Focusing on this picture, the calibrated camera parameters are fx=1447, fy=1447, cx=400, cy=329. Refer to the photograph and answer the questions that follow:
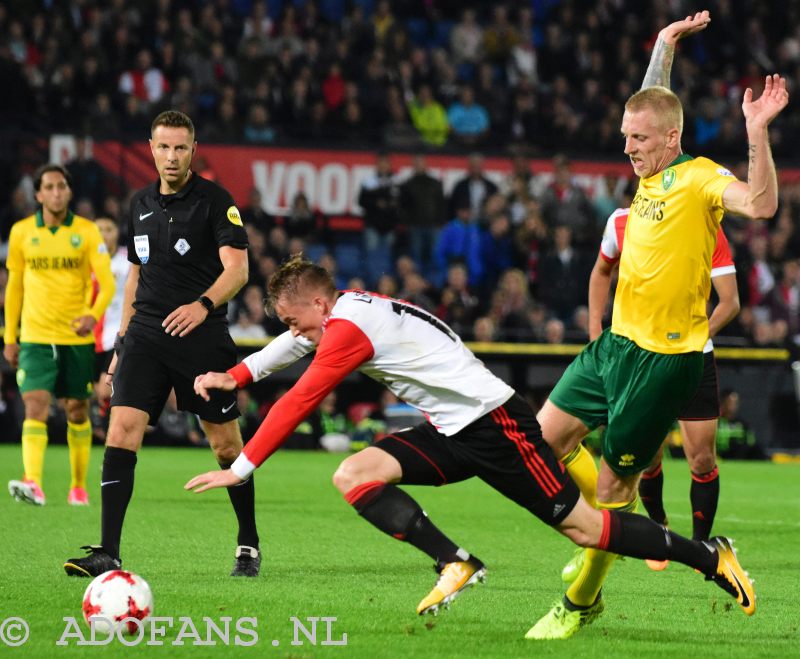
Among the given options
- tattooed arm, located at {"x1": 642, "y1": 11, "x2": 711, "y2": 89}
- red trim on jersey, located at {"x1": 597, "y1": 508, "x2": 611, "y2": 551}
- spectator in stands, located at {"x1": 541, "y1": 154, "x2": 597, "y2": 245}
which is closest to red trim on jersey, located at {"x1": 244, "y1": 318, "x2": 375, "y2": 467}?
red trim on jersey, located at {"x1": 597, "y1": 508, "x2": 611, "y2": 551}

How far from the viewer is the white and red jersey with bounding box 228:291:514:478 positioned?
5770mm

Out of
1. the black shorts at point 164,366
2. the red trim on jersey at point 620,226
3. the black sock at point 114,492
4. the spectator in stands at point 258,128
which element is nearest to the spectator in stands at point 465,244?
the spectator in stands at point 258,128

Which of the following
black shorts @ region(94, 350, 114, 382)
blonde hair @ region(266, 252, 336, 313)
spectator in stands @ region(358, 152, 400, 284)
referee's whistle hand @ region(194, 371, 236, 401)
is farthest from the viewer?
spectator in stands @ region(358, 152, 400, 284)

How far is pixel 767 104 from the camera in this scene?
18.1 feet

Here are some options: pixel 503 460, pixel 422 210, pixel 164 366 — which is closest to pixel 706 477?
pixel 503 460

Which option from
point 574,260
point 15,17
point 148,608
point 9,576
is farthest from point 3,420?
point 148,608

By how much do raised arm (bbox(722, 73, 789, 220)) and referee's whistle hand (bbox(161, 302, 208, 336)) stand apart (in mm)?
2988

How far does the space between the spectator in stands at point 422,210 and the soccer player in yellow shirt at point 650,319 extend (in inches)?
535

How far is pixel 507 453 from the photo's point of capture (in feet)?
19.4

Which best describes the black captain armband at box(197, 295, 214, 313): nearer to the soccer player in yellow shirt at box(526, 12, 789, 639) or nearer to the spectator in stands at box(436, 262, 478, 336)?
the soccer player in yellow shirt at box(526, 12, 789, 639)

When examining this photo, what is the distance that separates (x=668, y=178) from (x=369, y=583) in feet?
8.56

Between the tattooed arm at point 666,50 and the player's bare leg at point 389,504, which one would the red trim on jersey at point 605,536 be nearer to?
the player's bare leg at point 389,504

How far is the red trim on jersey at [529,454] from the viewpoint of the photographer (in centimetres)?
586

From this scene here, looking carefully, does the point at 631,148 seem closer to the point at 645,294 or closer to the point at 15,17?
the point at 645,294
